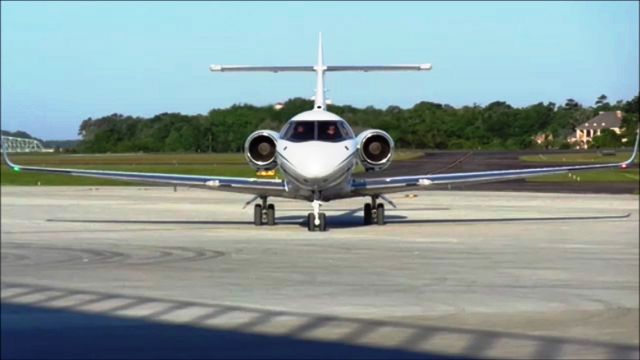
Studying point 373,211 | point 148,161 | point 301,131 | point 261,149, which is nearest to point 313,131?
point 301,131

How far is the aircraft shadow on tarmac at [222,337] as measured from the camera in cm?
1098

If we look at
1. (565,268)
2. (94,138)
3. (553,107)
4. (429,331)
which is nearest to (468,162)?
(553,107)

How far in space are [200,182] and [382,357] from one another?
10.4 ft

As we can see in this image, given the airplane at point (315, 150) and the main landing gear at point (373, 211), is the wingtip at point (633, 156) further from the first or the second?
the main landing gear at point (373, 211)

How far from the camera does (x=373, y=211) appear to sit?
7.56 m

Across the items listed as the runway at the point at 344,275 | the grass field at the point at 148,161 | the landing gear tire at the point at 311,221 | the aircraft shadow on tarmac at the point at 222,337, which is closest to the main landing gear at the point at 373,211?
the runway at the point at 344,275

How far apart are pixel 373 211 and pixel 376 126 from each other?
8.96 feet

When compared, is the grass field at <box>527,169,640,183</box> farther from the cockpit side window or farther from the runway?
→ the cockpit side window

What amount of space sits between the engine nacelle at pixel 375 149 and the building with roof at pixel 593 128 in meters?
1.24

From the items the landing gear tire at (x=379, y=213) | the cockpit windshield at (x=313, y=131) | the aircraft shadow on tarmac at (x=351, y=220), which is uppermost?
the cockpit windshield at (x=313, y=131)

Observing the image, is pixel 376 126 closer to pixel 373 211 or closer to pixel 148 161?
pixel 148 161

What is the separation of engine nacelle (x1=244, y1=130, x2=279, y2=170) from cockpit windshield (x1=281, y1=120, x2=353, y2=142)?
0.31ft

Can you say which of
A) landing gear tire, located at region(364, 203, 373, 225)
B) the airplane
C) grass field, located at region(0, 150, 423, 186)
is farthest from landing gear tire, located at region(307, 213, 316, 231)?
grass field, located at region(0, 150, 423, 186)

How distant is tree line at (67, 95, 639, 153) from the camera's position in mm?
4719
